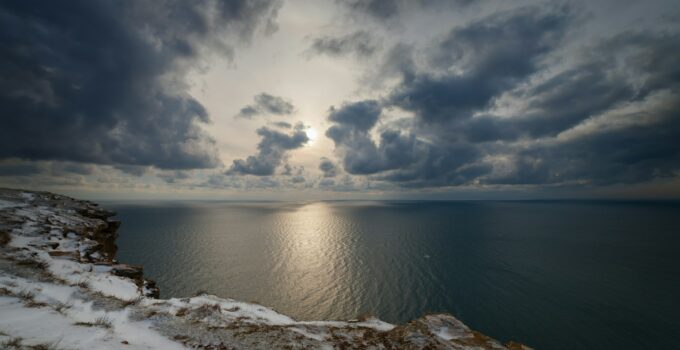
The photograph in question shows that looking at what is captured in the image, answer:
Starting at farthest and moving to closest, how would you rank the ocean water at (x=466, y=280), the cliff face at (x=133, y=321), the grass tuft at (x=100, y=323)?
the ocean water at (x=466, y=280) < the grass tuft at (x=100, y=323) < the cliff face at (x=133, y=321)

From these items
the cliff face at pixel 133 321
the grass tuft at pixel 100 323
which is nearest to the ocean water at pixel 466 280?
the cliff face at pixel 133 321

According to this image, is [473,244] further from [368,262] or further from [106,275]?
[106,275]

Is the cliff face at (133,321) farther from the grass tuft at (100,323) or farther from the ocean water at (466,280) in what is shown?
the ocean water at (466,280)

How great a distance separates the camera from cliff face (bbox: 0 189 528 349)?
8.49 m

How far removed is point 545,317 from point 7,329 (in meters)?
55.4

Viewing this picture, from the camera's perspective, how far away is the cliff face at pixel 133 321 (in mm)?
8492

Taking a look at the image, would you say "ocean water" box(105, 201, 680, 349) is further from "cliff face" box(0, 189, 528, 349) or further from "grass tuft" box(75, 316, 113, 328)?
"grass tuft" box(75, 316, 113, 328)

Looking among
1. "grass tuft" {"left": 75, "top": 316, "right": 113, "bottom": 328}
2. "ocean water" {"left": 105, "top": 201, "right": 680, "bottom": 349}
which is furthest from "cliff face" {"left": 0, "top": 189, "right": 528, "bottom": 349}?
"ocean water" {"left": 105, "top": 201, "right": 680, "bottom": 349}

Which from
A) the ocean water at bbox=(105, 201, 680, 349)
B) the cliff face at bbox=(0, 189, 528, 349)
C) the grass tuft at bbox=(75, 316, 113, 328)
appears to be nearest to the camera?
the cliff face at bbox=(0, 189, 528, 349)

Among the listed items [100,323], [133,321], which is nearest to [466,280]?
[133,321]

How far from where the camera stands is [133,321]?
1076 cm

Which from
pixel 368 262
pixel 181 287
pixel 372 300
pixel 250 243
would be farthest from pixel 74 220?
pixel 250 243

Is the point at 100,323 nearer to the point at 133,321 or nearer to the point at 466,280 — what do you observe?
the point at 133,321

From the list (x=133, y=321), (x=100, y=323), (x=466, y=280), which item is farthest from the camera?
(x=466, y=280)
